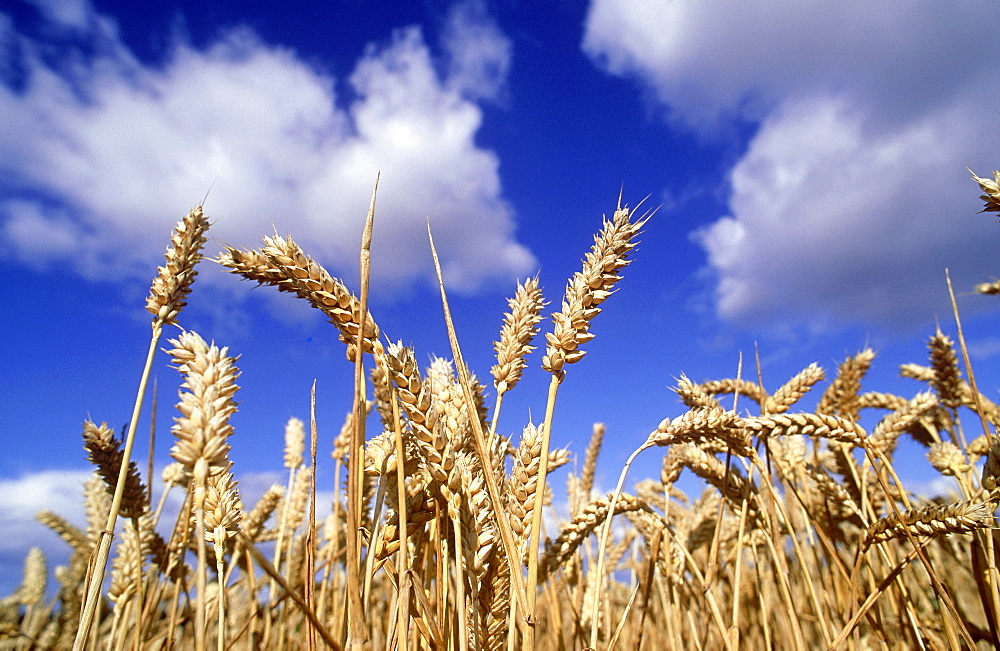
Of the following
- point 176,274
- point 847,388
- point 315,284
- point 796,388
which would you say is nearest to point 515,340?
point 315,284

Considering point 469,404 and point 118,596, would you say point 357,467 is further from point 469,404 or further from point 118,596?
point 118,596

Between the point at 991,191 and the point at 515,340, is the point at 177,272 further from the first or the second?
the point at 991,191

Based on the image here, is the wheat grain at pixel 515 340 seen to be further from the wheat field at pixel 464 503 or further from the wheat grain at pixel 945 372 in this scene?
the wheat grain at pixel 945 372

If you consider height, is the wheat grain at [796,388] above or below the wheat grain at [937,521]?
above

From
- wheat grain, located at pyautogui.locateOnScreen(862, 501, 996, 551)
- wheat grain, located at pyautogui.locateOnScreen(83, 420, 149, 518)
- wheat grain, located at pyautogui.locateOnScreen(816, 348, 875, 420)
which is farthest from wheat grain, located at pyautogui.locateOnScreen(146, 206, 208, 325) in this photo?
wheat grain, located at pyautogui.locateOnScreen(816, 348, 875, 420)

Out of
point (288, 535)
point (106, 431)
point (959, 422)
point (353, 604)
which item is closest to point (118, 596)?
point (106, 431)

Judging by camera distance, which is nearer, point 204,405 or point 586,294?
point 204,405

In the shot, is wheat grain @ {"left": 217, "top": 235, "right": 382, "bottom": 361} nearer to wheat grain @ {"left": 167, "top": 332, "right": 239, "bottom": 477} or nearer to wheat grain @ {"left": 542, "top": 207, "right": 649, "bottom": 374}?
wheat grain @ {"left": 167, "top": 332, "right": 239, "bottom": 477}

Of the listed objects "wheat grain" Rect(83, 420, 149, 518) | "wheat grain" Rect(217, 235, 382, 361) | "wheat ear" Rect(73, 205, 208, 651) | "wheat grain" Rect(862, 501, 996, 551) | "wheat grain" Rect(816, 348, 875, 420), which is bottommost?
"wheat grain" Rect(862, 501, 996, 551)

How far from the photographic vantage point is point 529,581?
1.16 m

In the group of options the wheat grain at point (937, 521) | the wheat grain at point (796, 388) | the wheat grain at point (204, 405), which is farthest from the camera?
the wheat grain at point (796, 388)

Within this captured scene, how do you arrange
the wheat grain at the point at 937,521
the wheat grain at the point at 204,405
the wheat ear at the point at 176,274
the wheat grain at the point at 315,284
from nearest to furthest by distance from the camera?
1. the wheat grain at the point at 204,405
2. the wheat grain at the point at 315,284
3. the wheat grain at the point at 937,521
4. the wheat ear at the point at 176,274

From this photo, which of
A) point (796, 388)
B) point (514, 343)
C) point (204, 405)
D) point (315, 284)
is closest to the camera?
point (204, 405)

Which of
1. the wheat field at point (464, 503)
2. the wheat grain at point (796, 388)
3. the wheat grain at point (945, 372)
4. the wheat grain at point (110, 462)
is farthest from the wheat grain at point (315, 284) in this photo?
the wheat grain at point (945, 372)
